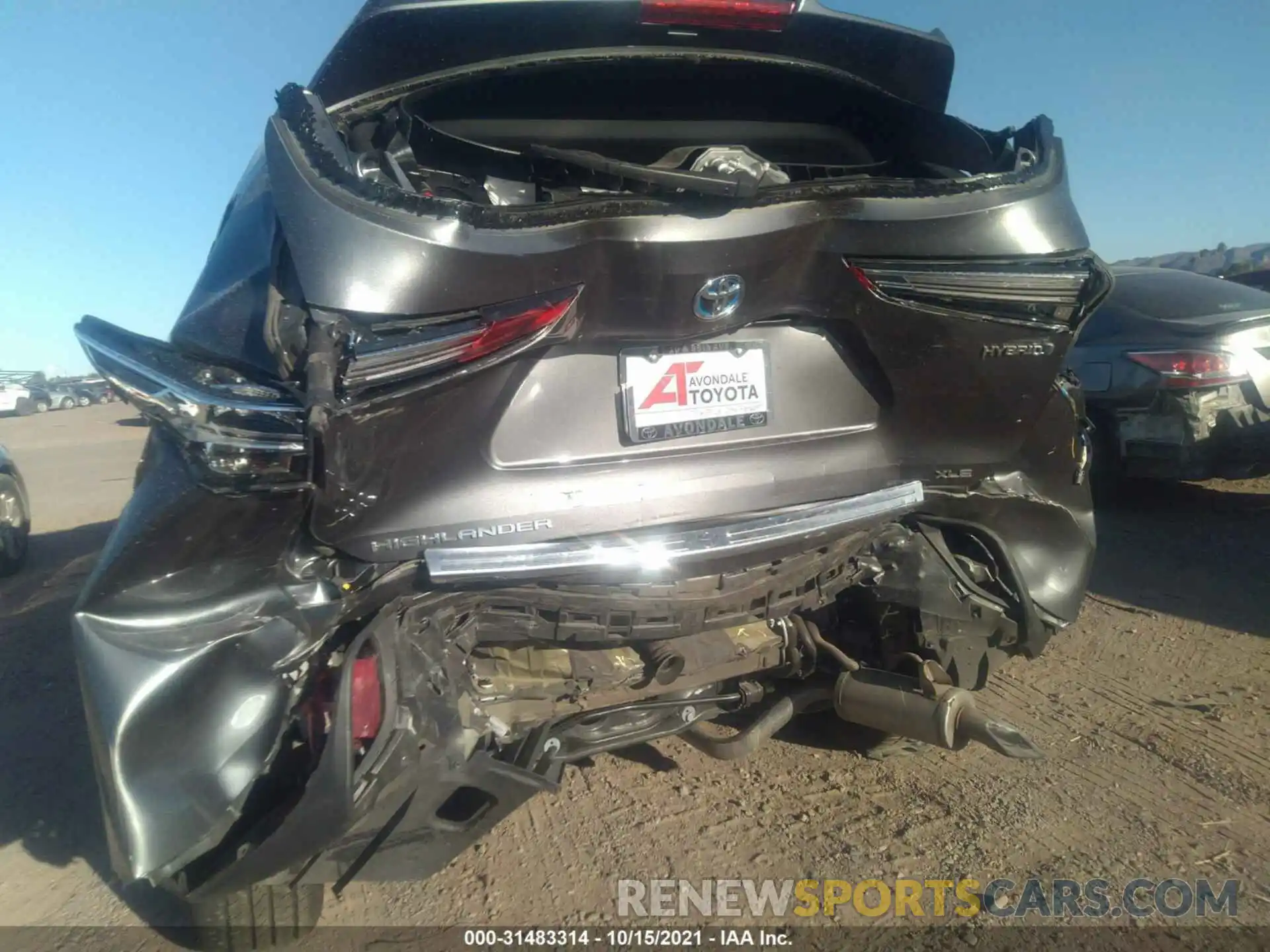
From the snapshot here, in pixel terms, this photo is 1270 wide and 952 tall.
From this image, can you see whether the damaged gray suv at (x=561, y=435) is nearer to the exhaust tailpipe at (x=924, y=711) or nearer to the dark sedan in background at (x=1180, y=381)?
the exhaust tailpipe at (x=924, y=711)

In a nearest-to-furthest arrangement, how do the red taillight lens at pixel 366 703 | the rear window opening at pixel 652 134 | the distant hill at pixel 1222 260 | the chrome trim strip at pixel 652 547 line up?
the red taillight lens at pixel 366 703, the chrome trim strip at pixel 652 547, the rear window opening at pixel 652 134, the distant hill at pixel 1222 260

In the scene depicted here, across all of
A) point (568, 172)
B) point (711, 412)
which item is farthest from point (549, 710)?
point (568, 172)

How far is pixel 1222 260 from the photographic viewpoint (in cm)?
1625

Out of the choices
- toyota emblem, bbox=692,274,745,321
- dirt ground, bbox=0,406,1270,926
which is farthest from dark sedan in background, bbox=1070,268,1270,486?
toyota emblem, bbox=692,274,745,321

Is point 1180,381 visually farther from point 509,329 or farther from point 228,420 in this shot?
point 228,420

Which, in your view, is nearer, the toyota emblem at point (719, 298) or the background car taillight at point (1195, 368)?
the toyota emblem at point (719, 298)

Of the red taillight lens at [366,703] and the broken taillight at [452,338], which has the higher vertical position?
the broken taillight at [452,338]

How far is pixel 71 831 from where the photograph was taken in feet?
9.77

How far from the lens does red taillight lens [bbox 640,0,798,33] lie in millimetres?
2287

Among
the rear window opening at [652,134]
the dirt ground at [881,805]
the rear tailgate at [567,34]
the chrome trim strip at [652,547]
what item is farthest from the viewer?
the dirt ground at [881,805]

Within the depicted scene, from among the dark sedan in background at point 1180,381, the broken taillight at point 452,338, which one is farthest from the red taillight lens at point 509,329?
the dark sedan in background at point 1180,381

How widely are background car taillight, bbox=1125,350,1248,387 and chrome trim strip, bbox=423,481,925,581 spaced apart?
412 centimetres

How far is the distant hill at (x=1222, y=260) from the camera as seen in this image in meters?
12.9

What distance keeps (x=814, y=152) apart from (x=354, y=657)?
6.69ft
